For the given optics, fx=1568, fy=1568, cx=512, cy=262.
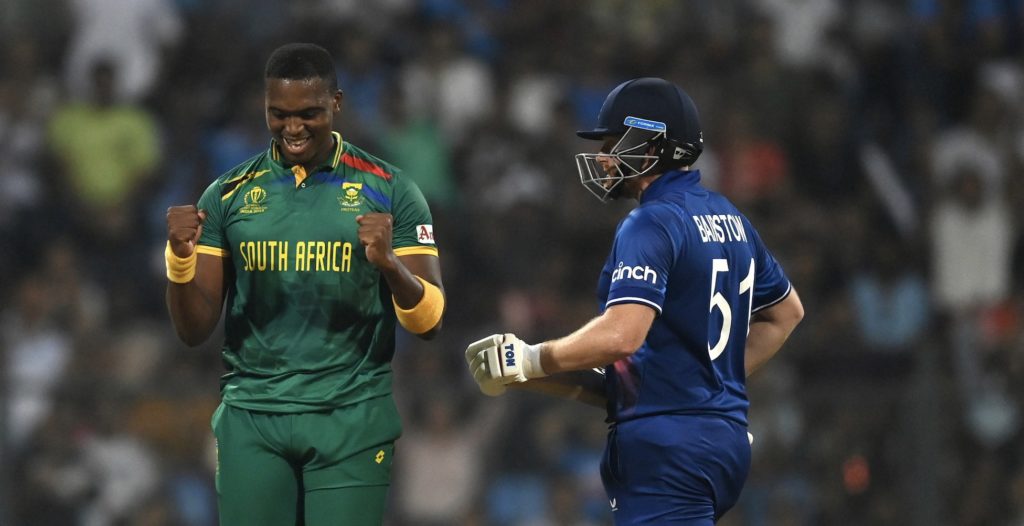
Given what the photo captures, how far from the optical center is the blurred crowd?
1002 cm

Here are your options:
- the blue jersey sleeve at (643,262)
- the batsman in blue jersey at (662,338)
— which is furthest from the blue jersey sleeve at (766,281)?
the blue jersey sleeve at (643,262)

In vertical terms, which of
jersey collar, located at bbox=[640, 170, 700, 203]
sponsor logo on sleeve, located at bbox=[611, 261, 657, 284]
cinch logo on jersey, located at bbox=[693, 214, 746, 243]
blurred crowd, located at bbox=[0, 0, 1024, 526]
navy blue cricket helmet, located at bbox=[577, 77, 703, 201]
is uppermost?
navy blue cricket helmet, located at bbox=[577, 77, 703, 201]

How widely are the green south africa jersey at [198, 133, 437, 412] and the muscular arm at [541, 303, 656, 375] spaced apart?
66cm

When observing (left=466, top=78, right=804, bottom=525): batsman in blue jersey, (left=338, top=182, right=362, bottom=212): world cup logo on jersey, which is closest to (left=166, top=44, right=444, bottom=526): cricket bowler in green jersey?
(left=338, top=182, right=362, bottom=212): world cup logo on jersey

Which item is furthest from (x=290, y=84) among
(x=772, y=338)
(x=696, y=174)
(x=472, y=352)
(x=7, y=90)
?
(x=7, y=90)

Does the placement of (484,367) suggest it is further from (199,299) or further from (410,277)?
(199,299)

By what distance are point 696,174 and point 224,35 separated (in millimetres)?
7952

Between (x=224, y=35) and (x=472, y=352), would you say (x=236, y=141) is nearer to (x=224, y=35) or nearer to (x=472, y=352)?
(x=224, y=35)

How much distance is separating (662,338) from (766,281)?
0.71m

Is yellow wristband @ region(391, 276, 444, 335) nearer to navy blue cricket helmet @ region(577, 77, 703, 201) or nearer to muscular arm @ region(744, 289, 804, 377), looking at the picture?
navy blue cricket helmet @ region(577, 77, 703, 201)

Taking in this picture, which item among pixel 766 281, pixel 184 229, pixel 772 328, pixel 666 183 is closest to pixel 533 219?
pixel 772 328

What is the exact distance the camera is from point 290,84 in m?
5.43

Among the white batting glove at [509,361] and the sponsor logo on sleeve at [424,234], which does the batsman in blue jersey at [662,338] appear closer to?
the white batting glove at [509,361]

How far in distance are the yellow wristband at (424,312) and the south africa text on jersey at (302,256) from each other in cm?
25
